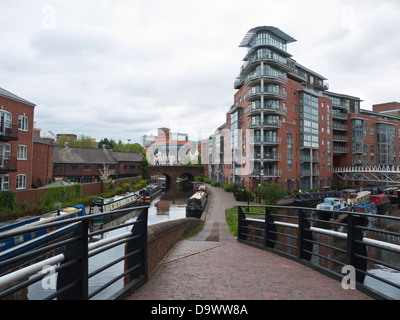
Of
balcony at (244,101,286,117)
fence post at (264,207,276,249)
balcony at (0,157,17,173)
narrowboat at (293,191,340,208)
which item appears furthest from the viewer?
balcony at (244,101,286,117)

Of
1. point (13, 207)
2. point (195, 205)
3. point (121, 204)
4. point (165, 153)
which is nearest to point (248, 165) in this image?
point (195, 205)

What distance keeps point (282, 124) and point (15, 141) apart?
3399cm

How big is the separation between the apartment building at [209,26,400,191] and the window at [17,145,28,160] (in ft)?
84.8

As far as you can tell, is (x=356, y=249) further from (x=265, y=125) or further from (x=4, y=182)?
(x=265, y=125)

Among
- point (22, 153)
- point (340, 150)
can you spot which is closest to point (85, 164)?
point (22, 153)

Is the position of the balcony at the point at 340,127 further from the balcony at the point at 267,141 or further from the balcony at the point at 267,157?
the balcony at the point at 267,157

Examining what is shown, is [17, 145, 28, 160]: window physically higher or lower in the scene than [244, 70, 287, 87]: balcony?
lower

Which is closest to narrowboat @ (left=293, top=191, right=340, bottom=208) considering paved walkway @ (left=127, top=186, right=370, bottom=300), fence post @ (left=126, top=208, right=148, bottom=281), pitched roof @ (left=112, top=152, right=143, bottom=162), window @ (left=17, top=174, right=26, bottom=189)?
window @ (left=17, top=174, right=26, bottom=189)

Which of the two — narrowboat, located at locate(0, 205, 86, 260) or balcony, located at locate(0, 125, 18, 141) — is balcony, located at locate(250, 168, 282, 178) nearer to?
narrowboat, located at locate(0, 205, 86, 260)

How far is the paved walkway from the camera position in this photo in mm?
4020

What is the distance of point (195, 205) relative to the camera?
29484mm

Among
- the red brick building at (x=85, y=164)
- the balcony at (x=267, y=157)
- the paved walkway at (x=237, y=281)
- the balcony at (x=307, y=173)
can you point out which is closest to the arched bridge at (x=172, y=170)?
the red brick building at (x=85, y=164)

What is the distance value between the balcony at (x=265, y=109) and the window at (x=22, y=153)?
29.6 m
